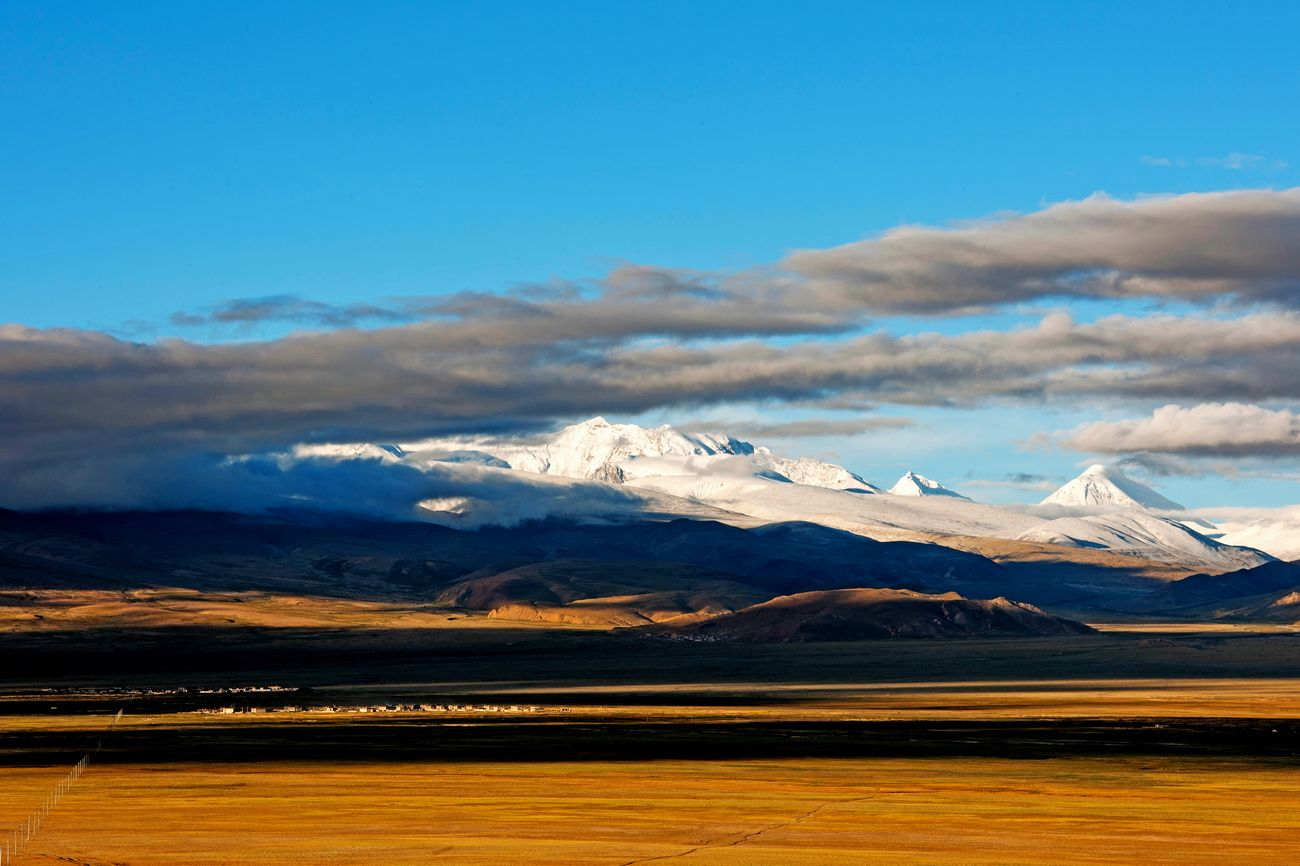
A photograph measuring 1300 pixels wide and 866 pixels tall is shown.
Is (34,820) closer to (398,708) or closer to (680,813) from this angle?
(680,813)

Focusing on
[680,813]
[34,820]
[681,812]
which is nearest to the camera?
[34,820]

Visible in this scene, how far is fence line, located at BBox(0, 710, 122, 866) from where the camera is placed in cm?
5788

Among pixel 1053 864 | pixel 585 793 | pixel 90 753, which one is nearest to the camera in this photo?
A: pixel 1053 864

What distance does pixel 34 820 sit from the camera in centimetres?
6862

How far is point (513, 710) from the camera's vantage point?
508 ft

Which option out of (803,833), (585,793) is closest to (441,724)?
(585,793)

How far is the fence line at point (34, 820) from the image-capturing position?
190ft

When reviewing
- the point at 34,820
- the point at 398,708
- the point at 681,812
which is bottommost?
the point at 398,708

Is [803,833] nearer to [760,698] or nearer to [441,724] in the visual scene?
[441,724]

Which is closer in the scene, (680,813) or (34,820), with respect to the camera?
(34,820)

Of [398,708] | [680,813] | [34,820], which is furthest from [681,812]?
[398,708]

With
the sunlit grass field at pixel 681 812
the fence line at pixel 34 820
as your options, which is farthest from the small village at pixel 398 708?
the sunlit grass field at pixel 681 812

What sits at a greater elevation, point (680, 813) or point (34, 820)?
point (34, 820)

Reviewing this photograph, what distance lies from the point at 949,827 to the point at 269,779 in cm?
3895
